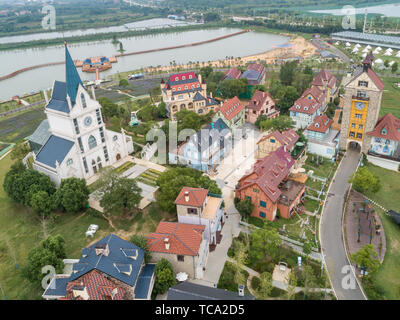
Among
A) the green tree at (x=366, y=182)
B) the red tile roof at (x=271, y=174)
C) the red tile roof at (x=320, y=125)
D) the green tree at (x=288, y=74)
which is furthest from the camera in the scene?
the green tree at (x=288, y=74)

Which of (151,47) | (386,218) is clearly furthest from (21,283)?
(151,47)

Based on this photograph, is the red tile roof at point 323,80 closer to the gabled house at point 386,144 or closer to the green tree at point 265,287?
the gabled house at point 386,144

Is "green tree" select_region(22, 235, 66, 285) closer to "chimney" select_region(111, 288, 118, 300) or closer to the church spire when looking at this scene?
"chimney" select_region(111, 288, 118, 300)

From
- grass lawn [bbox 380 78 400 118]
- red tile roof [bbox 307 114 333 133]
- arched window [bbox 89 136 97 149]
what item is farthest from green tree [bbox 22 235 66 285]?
grass lawn [bbox 380 78 400 118]

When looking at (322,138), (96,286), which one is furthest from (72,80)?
(322,138)

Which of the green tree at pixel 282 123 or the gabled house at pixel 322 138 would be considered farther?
the green tree at pixel 282 123

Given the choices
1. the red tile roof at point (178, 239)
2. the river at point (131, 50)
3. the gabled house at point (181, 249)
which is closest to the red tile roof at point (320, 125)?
the red tile roof at point (178, 239)

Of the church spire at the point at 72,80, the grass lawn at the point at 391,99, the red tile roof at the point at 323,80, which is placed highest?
the church spire at the point at 72,80
